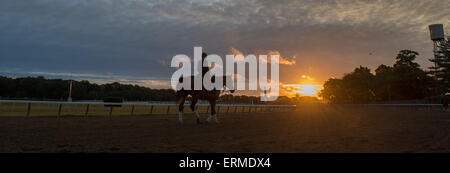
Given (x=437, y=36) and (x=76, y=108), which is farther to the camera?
(x=437, y=36)

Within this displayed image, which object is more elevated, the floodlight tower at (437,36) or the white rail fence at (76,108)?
the floodlight tower at (437,36)

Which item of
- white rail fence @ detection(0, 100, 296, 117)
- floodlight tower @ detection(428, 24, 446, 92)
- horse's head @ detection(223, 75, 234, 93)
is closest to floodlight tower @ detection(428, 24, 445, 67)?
floodlight tower @ detection(428, 24, 446, 92)

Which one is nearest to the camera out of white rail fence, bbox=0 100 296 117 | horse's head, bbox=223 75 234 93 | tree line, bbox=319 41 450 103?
horse's head, bbox=223 75 234 93

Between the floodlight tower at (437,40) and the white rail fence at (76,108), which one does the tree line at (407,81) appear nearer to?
the floodlight tower at (437,40)

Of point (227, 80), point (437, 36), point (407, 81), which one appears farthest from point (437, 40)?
point (227, 80)

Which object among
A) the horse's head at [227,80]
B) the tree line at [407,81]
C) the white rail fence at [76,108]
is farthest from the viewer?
the tree line at [407,81]

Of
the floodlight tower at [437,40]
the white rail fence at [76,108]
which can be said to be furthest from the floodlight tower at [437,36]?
the white rail fence at [76,108]

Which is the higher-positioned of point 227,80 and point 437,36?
point 437,36

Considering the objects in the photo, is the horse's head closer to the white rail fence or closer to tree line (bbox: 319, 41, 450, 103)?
the white rail fence

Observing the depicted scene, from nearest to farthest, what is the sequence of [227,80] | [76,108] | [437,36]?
[227,80], [76,108], [437,36]

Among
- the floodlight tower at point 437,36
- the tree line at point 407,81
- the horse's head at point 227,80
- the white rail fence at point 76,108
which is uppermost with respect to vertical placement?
the floodlight tower at point 437,36

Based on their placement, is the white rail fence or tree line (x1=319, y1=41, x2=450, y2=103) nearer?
the white rail fence

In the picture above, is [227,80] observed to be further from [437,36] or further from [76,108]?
[437,36]

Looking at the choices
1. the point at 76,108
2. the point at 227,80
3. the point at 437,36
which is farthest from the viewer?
the point at 437,36
